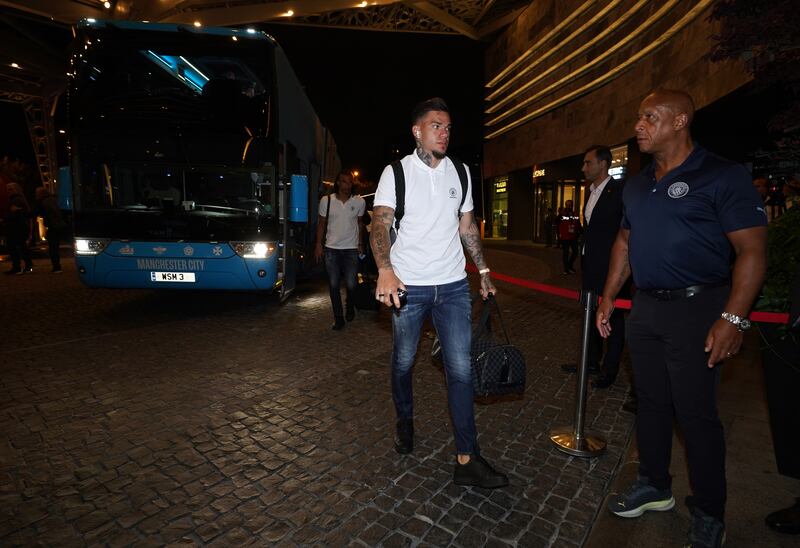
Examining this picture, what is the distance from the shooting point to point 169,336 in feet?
19.2

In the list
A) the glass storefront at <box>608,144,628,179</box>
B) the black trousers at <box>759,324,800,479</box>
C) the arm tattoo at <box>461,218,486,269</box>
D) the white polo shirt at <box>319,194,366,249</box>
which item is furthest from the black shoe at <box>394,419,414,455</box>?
the glass storefront at <box>608,144,628,179</box>

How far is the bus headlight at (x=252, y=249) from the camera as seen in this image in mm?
6453

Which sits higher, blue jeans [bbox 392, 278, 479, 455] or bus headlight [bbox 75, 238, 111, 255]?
bus headlight [bbox 75, 238, 111, 255]

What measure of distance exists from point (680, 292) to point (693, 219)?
0.33 meters

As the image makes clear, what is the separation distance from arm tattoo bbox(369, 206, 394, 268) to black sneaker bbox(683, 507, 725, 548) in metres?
1.87

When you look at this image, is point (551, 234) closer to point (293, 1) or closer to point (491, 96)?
point (491, 96)

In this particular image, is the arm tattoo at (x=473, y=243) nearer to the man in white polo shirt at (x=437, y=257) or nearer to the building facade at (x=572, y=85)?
the man in white polo shirt at (x=437, y=257)

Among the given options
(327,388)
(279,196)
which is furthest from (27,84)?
(327,388)

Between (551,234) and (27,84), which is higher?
(27,84)

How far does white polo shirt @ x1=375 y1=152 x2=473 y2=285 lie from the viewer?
272 centimetres

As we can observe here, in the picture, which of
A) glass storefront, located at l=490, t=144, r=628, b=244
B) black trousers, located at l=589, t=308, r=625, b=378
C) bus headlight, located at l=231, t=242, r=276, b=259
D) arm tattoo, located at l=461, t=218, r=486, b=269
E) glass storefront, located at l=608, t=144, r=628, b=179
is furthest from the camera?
glass storefront, located at l=490, t=144, r=628, b=244

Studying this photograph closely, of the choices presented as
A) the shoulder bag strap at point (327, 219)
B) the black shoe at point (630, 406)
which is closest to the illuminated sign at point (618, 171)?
the shoulder bag strap at point (327, 219)

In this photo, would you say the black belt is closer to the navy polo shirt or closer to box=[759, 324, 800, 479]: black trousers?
the navy polo shirt

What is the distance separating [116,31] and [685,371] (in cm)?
734
